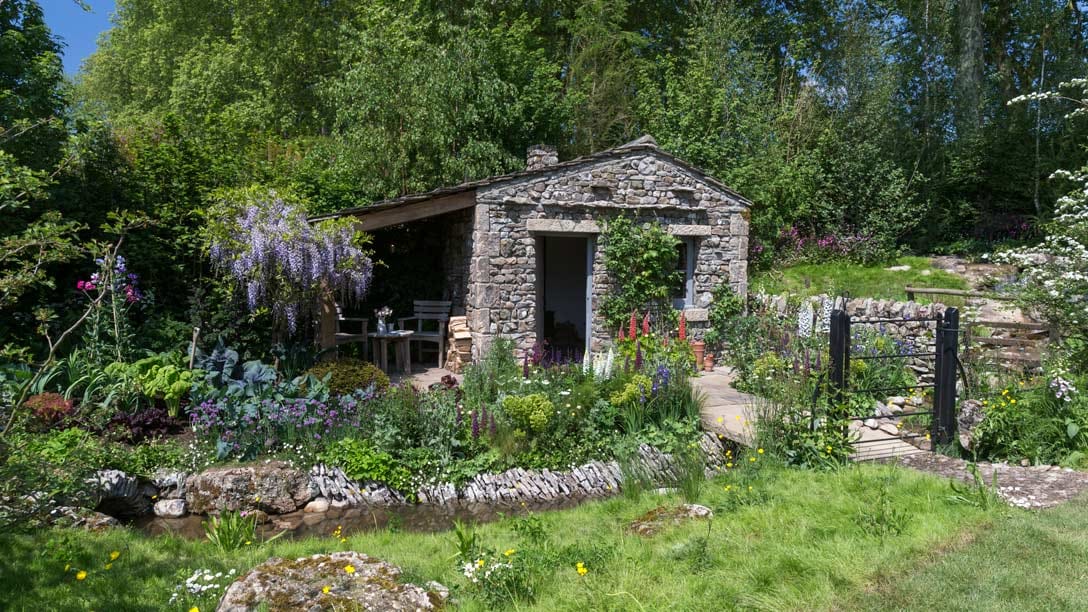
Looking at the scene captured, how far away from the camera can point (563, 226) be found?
912 cm

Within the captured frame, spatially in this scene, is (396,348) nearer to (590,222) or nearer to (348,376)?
(348,376)

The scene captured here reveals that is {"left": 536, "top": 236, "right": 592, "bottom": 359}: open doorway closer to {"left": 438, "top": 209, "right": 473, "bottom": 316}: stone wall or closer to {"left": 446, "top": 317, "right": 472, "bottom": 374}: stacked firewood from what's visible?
{"left": 438, "top": 209, "right": 473, "bottom": 316}: stone wall

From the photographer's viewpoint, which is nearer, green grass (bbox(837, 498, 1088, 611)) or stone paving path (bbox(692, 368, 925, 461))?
green grass (bbox(837, 498, 1088, 611))

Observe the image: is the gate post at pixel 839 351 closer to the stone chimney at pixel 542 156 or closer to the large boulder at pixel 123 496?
the stone chimney at pixel 542 156

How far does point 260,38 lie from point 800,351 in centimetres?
1820

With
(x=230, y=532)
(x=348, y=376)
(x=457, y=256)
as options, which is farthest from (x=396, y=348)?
(x=230, y=532)

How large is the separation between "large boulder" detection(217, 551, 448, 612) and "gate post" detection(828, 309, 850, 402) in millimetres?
3506

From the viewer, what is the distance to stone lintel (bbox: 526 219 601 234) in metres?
8.98

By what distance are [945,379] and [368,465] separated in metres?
4.90

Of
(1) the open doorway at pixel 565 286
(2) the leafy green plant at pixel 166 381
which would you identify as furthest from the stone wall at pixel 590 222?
(2) the leafy green plant at pixel 166 381

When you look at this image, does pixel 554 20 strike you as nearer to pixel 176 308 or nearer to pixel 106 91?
pixel 176 308

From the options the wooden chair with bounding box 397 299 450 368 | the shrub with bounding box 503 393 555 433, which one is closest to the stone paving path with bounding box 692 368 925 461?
the shrub with bounding box 503 393 555 433

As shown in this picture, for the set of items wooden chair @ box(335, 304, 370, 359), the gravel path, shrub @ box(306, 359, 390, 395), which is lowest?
the gravel path

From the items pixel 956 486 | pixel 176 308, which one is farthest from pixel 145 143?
pixel 956 486
